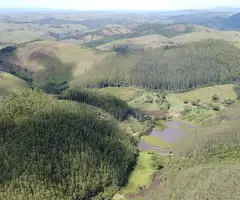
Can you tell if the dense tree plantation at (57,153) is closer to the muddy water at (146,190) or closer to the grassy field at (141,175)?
the grassy field at (141,175)

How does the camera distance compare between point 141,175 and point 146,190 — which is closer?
point 146,190

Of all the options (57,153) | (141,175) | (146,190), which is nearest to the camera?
(146,190)

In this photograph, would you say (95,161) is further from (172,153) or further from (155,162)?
(172,153)

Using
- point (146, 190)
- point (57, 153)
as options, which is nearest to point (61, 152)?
point (57, 153)

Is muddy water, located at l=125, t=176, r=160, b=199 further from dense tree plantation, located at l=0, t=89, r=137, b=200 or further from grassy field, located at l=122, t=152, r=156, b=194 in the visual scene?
dense tree plantation, located at l=0, t=89, r=137, b=200

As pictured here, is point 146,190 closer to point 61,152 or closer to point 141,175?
point 141,175

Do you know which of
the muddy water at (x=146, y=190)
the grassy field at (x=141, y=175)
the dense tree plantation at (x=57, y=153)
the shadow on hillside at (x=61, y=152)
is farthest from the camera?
the grassy field at (x=141, y=175)

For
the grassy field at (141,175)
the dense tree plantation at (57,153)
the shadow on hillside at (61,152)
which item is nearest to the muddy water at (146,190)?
the grassy field at (141,175)
